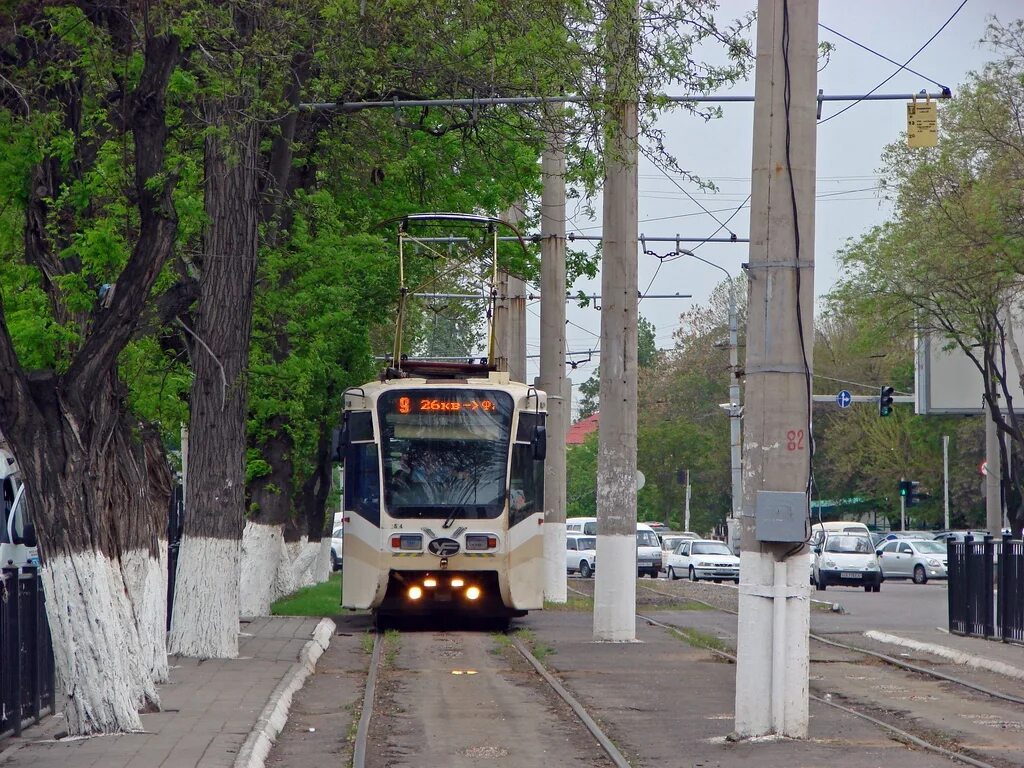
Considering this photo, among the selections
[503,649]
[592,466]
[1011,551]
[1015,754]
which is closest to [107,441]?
[1015,754]

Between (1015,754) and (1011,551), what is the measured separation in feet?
32.4

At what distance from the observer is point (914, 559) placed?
5038cm

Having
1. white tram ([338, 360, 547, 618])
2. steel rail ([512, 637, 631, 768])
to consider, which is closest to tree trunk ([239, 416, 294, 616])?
white tram ([338, 360, 547, 618])

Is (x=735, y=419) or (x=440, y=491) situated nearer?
(x=440, y=491)

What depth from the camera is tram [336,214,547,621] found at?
2027 cm

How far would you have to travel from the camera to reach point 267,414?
22.8 metres

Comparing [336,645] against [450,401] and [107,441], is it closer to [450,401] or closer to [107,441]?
[450,401]

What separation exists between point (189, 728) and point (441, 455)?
31.4ft

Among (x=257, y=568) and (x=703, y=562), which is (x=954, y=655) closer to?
(x=257, y=568)

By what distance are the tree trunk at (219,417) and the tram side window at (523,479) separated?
4239 mm

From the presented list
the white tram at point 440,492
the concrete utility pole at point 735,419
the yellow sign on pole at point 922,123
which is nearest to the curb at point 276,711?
the white tram at point 440,492

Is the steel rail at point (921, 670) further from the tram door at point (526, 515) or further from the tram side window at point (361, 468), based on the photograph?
the tram side window at point (361, 468)

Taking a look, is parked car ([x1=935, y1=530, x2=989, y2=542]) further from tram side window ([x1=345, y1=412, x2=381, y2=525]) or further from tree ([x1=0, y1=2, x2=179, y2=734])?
tree ([x1=0, y1=2, x2=179, y2=734])

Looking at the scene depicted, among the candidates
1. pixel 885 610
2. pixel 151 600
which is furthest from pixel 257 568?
pixel 885 610
